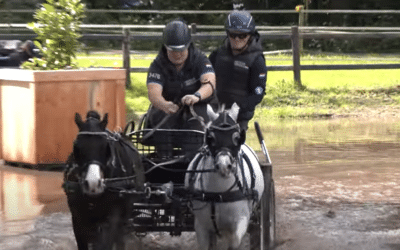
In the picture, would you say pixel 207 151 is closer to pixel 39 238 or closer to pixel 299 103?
pixel 39 238

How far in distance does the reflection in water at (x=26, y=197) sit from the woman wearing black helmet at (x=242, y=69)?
2519 millimetres

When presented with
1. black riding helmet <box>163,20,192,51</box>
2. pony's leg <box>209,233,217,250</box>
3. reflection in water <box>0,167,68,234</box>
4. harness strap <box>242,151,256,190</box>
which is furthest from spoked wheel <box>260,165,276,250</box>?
reflection in water <box>0,167,68,234</box>

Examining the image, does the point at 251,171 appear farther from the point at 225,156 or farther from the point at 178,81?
the point at 178,81

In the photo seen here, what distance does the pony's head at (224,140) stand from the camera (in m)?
6.34

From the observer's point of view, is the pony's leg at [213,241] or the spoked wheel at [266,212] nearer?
the pony's leg at [213,241]

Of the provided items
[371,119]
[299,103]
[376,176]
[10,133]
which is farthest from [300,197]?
[299,103]

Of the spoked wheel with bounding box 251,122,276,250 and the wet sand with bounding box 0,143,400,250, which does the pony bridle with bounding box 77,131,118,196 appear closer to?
the spoked wheel with bounding box 251,122,276,250

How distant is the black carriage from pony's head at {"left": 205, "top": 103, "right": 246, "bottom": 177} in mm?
595

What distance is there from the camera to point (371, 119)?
19.0m

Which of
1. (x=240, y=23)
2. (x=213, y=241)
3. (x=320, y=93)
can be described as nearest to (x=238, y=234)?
(x=213, y=241)

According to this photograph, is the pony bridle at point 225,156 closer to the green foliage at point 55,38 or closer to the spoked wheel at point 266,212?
the spoked wheel at point 266,212

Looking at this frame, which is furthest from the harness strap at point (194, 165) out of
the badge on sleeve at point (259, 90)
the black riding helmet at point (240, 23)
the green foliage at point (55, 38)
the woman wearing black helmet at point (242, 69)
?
the green foliage at point (55, 38)

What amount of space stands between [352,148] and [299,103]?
5.86 m

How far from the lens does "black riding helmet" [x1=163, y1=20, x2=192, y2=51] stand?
7672 millimetres
